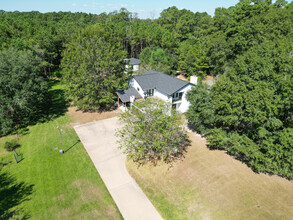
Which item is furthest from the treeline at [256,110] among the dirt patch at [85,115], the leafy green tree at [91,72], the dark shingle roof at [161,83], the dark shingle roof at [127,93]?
the leafy green tree at [91,72]

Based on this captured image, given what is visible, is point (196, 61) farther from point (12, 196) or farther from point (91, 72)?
point (12, 196)

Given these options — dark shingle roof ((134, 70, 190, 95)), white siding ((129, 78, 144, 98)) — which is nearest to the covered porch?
white siding ((129, 78, 144, 98))

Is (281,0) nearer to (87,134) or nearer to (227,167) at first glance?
(227,167)

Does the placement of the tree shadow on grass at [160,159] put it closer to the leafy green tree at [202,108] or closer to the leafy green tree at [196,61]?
the leafy green tree at [202,108]

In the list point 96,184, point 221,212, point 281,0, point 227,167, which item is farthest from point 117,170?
point 281,0

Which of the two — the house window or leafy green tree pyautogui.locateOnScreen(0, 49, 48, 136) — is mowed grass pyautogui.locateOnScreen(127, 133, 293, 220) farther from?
leafy green tree pyautogui.locateOnScreen(0, 49, 48, 136)

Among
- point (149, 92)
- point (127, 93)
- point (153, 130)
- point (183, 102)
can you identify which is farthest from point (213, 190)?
point (127, 93)
